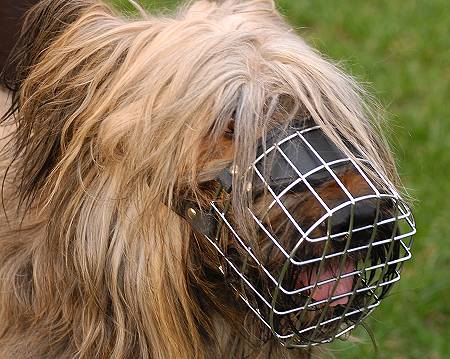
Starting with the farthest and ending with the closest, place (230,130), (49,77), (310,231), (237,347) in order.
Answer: (237,347), (49,77), (230,130), (310,231)

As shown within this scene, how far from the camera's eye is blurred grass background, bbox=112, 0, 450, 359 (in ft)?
10.4

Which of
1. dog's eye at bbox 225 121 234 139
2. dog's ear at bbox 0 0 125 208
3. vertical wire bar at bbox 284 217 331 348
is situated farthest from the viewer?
dog's ear at bbox 0 0 125 208

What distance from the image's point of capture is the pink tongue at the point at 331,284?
1.79 m

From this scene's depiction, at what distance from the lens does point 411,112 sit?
13.7 feet

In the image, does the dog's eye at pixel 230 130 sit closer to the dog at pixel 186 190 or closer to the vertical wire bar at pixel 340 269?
the dog at pixel 186 190

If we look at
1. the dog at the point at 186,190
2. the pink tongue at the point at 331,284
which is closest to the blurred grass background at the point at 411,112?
the dog at the point at 186,190

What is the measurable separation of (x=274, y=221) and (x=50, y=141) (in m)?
0.50

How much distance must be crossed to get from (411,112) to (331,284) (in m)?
2.45

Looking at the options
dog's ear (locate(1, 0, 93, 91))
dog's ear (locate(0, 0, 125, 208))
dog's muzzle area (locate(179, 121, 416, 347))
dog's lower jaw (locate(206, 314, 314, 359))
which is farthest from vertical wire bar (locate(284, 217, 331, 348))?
dog's ear (locate(1, 0, 93, 91))

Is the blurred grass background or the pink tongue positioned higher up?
the pink tongue

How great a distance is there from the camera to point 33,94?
6.45 feet

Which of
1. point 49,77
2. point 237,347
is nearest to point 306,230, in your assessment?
point 237,347

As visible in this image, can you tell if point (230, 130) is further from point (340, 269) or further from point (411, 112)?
point (411, 112)

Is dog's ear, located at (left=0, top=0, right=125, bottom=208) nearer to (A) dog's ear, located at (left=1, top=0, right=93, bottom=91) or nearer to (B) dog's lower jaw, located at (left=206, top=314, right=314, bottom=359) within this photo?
(A) dog's ear, located at (left=1, top=0, right=93, bottom=91)
